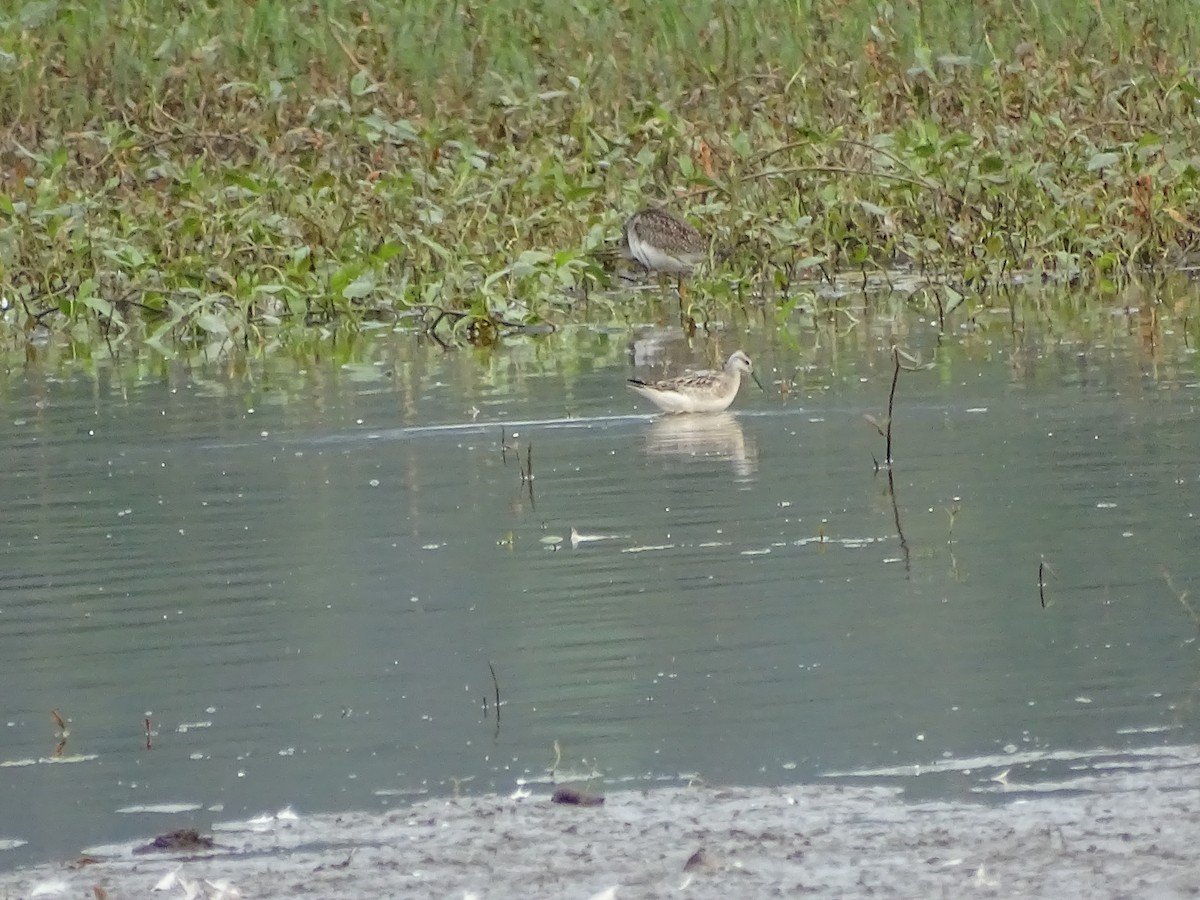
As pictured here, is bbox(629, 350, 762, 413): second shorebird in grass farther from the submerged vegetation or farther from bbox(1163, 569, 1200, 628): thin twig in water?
bbox(1163, 569, 1200, 628): thin twig in water

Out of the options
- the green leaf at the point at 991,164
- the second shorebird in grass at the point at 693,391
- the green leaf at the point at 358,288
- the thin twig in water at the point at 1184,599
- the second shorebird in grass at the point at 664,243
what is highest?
the green leaf at the point at 991,164

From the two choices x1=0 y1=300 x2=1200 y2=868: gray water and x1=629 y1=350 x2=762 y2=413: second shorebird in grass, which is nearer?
x1=0 y1=300 x2=1200 y2=868: gray water

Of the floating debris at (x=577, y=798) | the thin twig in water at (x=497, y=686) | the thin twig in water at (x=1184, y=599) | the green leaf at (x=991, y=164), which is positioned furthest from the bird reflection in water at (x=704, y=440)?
the green leaf at (x=991, y=164)

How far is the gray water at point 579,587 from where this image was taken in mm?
6027

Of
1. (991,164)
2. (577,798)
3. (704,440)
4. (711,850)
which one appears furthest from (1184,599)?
(991,164)

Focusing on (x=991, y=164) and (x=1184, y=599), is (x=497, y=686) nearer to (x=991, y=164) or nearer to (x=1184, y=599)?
(x=1184, y=599)

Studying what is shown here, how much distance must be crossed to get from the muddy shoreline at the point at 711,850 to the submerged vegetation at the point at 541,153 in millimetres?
9596

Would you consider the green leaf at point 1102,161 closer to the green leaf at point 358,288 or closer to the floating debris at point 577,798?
the green leaf at point 358,288

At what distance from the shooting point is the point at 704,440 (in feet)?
36.3

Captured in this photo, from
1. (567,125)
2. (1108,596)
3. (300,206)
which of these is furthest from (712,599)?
(567,125)

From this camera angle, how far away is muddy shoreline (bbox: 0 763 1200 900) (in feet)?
16.3

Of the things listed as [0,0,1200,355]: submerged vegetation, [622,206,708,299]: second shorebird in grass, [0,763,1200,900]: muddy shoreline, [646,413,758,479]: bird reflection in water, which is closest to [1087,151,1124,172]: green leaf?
[0,0,1200,355]: submerged vegetation

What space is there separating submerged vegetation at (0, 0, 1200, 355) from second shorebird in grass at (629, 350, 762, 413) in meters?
3.06

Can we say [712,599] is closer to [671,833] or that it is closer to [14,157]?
[671,833]
